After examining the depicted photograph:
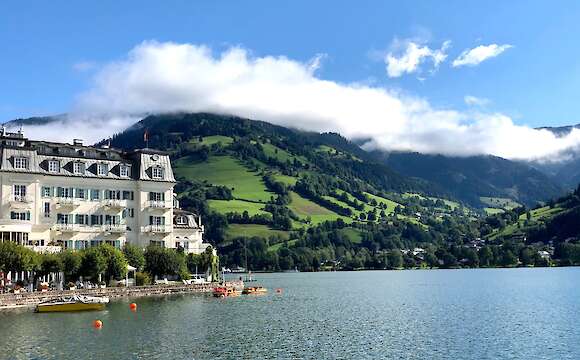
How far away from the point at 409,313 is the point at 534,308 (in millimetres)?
18894

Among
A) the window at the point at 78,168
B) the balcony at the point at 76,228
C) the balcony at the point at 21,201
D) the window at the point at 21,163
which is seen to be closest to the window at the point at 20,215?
the balcony at the point at 21,201

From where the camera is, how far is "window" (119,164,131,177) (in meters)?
126

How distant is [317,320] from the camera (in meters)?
81.4

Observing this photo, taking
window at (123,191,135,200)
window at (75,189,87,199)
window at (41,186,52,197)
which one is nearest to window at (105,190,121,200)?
window at (123,191,135,200)

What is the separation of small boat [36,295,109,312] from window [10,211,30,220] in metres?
24.7

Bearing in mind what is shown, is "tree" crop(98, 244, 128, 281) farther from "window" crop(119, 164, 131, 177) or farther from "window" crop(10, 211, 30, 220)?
"window" crop(119, 164, 131, 177)

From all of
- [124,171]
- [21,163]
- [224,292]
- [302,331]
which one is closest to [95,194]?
[124,171]

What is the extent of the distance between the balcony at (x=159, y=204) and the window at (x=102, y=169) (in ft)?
31.9

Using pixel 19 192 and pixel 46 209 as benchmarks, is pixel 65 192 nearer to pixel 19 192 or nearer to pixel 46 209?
pixel 46 209

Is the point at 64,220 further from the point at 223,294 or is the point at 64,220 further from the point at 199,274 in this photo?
the point at 199,274

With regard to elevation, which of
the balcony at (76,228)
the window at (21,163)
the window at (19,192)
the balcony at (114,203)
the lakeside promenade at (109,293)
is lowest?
the lakeside promenade at (109,293)

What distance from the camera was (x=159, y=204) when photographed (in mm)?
129500

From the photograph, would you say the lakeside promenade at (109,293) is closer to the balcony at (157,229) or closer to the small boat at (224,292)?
the small boat at (224,292)

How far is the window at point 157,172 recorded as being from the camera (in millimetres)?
129375
